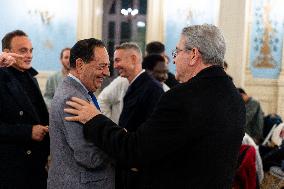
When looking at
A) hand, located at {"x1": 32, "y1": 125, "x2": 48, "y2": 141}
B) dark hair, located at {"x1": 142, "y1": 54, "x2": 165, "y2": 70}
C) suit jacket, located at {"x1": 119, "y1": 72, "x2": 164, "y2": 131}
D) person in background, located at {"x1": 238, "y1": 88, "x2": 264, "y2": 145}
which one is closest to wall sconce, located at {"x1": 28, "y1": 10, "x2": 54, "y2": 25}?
person in background, located at {"x1": 238, "y1": 88, "x2": 264, "y2": 145}

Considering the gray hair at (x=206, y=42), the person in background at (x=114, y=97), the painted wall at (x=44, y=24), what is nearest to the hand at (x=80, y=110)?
the gray hair at (x=206, y=42)

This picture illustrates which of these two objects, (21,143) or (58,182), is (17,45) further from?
(58,182)

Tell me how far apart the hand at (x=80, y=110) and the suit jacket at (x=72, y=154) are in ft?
0.09

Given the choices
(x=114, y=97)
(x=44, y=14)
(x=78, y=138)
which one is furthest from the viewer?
(x=44, y=14)

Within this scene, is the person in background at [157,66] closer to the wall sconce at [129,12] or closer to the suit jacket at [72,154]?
the suit jacket at [72,154]

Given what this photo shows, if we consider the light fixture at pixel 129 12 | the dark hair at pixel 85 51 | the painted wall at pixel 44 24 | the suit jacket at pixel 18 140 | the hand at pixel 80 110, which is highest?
the light fixture at pixel 129 12

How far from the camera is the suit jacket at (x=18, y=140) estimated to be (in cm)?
217

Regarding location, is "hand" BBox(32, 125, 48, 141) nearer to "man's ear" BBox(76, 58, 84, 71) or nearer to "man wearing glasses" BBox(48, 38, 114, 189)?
"man wearing glasses" BBox(48, 38, 114, 189)

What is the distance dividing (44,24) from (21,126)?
6.10 m

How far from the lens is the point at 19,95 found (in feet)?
7.16

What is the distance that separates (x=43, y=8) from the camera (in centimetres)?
794

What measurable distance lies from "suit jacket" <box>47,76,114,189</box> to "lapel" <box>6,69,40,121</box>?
0.52 m

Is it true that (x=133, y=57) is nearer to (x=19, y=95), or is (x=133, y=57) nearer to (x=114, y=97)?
(x=114, y=97)

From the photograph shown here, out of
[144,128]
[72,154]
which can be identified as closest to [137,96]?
[72,154]
